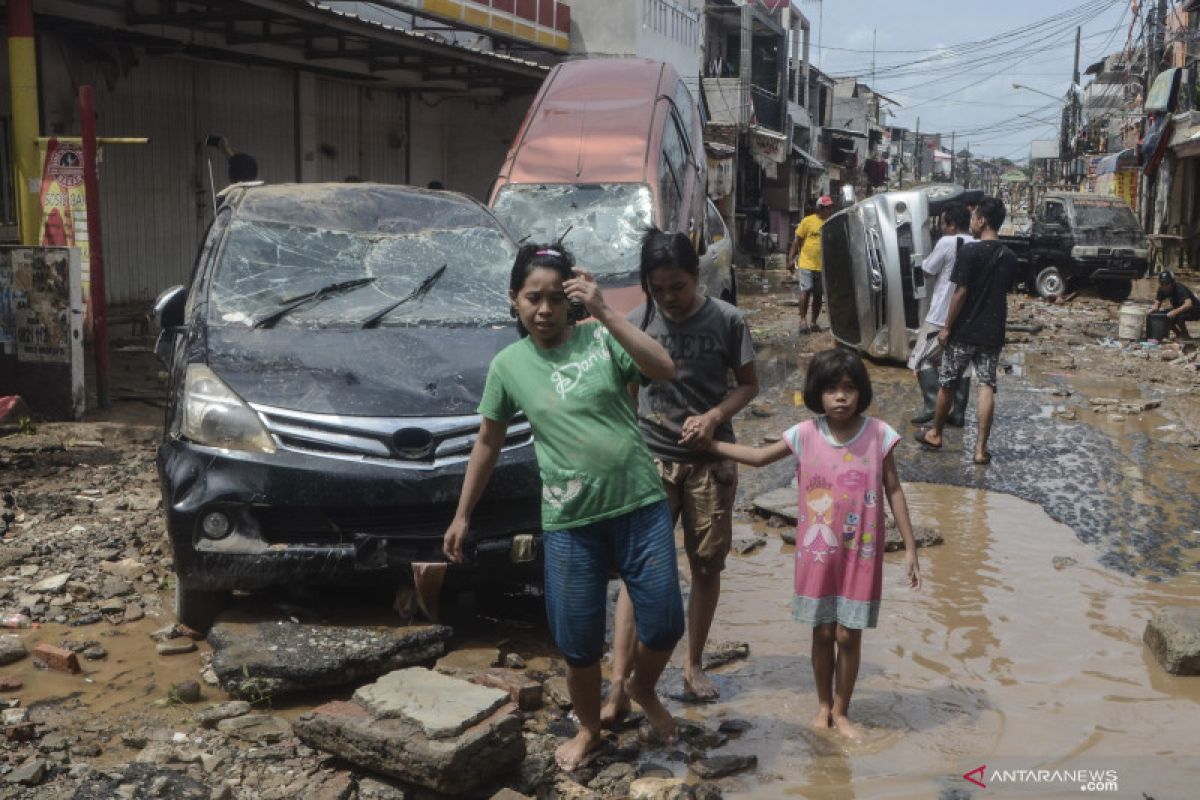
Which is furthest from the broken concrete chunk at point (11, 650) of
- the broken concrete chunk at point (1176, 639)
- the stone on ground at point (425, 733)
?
the broken concrete chunk at point (1176, 639)

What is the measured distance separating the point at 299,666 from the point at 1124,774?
9.15ft

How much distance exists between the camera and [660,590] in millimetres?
3551

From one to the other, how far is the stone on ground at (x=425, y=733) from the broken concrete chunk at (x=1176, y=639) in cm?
270

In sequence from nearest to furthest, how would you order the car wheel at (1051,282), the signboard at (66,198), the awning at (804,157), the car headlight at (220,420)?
the car headlight at (220,420)
the signboard at (66,198)
the car wheel at (1051,282)
the awning at (804,157)

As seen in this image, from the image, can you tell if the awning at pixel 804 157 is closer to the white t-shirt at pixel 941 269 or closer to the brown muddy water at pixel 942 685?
the white t-shirt at pixel 941 269

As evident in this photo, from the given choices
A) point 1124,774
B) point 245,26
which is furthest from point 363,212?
point 245,26

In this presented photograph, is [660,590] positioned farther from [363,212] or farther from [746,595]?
[363,212]

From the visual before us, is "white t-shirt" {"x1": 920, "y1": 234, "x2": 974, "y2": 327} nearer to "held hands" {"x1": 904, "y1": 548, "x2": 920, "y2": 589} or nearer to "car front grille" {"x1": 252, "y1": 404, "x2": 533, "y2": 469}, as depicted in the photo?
"held hands" {"x1": 904, "y1": 548, "x2": 920, "y2": 589}

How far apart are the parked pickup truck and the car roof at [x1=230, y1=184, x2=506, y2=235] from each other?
17.9m

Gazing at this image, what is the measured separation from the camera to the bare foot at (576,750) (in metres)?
3.70

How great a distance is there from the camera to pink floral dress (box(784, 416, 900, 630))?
152 inches

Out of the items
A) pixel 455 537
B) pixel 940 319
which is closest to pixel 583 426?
pixel 455 537

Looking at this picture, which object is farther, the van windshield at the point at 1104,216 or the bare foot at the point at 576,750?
the van windshield at the point at 1104,216

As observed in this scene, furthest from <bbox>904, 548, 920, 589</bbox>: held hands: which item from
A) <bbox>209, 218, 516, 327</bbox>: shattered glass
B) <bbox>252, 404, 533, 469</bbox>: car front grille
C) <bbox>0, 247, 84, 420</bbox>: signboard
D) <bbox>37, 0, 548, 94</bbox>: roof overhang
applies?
<bbox>37, 0, 548, 94</bbox>: roof overhang
